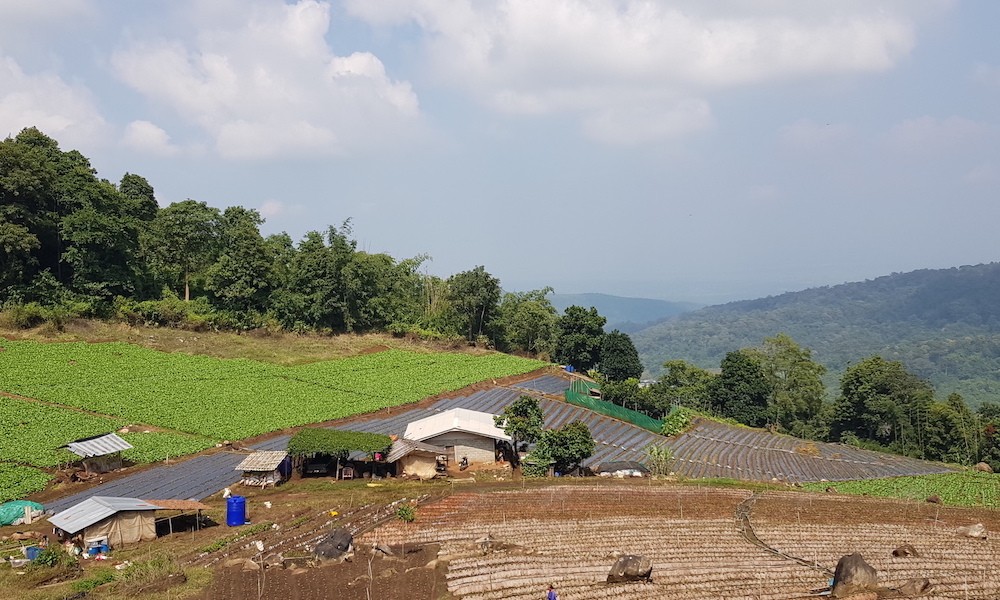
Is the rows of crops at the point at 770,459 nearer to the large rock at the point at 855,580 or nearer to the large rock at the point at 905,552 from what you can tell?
the large rock at the point at 905,552

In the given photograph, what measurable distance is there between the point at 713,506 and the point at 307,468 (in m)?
16.4

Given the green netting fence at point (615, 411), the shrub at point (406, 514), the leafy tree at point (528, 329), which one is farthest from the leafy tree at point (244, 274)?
the shrub at point (406, 514)

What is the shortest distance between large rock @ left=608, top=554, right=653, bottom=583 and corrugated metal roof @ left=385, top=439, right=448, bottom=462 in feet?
47.0

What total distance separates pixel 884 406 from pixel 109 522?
59590mm

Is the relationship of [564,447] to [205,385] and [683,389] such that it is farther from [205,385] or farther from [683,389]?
[683,389]

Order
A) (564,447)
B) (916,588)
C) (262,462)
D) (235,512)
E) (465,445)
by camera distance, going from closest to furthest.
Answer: (916,588) < (235,512) < (262,462) < (564,447) < (465,445)

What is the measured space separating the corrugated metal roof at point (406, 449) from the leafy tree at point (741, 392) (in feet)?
131

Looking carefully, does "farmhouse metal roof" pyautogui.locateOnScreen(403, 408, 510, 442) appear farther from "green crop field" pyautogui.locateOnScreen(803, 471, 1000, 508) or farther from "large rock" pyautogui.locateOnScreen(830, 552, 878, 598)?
"large rock" pyautogui.locateOnScreen(830, 552, 878, 598)

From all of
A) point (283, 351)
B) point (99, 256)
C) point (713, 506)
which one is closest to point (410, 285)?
point (283, 351)

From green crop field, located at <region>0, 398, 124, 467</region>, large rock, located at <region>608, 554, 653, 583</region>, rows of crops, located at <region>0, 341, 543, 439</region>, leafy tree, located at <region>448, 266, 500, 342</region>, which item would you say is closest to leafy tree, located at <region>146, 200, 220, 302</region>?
rows of crops, located at <region>0, 341, 543, 439</region>

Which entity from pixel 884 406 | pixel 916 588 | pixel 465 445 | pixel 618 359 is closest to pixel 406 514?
pixel 465 445

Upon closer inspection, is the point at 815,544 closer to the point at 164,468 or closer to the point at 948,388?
the point at 164,468

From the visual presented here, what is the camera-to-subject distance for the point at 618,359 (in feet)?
214

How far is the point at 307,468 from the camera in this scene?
27.0 meters
